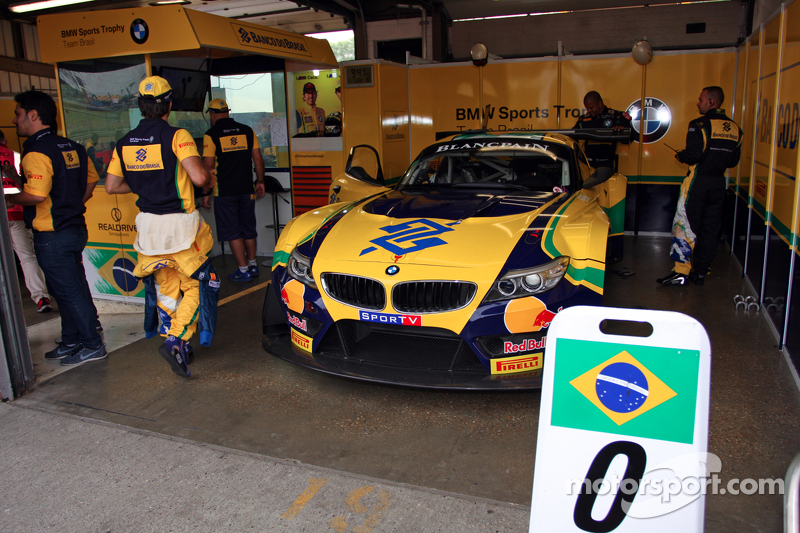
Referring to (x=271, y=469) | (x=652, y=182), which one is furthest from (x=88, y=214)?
(x=652, y=182)

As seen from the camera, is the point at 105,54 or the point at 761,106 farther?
the point at 761,106

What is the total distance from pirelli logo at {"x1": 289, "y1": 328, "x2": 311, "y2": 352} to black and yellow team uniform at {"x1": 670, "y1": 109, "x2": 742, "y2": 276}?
401 centimetres

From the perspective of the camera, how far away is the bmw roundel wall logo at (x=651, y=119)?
803cm

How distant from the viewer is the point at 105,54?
4844 mm

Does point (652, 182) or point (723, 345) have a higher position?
point (652, 182)

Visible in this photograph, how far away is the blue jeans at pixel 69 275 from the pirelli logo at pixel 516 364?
2908 mm

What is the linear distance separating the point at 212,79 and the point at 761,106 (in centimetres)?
660

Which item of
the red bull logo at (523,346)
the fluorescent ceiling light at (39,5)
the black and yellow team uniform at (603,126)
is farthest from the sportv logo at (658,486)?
the fluorescent ceiling light at (39,5)

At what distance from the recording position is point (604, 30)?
46.4 ft

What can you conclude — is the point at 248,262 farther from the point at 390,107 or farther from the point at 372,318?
the point at 372,318

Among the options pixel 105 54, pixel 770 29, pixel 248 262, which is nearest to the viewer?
pixel 105 54

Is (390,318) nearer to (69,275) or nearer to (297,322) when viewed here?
(297,322)

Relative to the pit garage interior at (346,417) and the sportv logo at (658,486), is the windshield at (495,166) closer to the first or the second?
the pit garage interior at (346,417)

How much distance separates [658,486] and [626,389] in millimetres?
273
